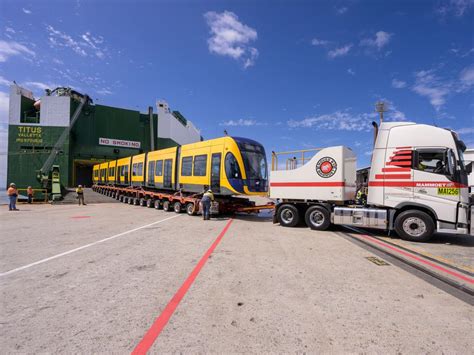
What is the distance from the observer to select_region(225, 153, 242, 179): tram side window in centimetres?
1032

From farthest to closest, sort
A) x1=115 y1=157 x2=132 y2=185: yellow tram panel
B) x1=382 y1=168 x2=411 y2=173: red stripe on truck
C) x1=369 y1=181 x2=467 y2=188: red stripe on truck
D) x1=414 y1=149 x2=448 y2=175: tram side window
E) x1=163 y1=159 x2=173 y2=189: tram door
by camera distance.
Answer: x1=115 y1=157 x2=132 y2=185: yellow tram panel, x1=163 y1=159 x2=173 y2=189: tram door, x1=382 y1=168 x2=411 y2=173: red stripe on truck, x1=414 y1=149 x2=448 y2=175: tram side window, x1=369 y1=181 x2=467 y2=188: red stripe on truck

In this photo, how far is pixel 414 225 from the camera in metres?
7.00

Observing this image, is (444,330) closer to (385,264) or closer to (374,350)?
(374,350)

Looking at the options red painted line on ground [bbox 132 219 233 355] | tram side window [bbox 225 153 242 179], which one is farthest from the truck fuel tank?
red painted line on ground [bbox 132 219 233 355]

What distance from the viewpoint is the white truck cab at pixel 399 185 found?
6.65m

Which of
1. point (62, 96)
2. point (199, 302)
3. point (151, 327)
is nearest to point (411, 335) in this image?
point (199, 302)

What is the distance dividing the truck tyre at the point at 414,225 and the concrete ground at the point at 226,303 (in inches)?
95.8

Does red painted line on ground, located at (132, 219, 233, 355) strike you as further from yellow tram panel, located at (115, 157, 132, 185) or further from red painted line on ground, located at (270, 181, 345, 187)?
yellow tram panel, located at (115, 157, 132, 185)

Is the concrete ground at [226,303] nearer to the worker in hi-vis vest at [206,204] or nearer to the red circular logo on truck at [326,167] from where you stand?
the red circular logo on truck at [326,167]

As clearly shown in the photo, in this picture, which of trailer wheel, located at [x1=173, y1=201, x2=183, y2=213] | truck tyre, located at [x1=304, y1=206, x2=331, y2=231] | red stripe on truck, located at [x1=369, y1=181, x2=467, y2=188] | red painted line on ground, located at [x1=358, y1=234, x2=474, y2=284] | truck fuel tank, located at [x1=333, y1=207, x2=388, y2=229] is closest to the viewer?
red painted line on ground, located at [x1=358, y1=234, x2=474, y2=284]

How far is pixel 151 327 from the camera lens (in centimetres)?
254

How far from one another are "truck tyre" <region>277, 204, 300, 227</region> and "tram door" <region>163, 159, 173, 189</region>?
7.78 m

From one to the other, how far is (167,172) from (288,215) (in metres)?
8.59

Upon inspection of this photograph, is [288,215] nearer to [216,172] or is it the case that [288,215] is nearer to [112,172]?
[216,172]
